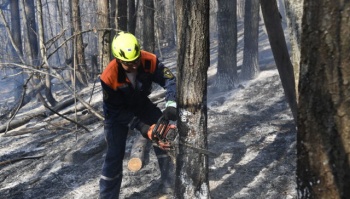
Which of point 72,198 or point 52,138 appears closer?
point 72,198

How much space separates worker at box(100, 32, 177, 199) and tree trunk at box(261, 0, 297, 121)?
60.6 inches

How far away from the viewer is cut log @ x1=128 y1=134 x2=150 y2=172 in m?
6.23

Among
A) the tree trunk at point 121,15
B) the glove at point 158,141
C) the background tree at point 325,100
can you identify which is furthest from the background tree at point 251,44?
the background tree at point 325,100

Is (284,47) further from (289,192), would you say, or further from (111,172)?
(111,172)

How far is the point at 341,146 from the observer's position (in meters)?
2.06

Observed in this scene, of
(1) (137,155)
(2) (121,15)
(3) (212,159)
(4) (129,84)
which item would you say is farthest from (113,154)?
(2) (121,15)

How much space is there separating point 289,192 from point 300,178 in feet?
9.05

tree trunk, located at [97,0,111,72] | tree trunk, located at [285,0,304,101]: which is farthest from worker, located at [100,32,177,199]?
tree trunk, located at [97,0,111,72]

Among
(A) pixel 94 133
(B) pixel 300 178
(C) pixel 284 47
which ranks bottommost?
(A) pixel 94 133

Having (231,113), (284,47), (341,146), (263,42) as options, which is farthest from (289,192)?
(263,42)

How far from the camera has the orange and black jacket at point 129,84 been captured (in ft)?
15.8

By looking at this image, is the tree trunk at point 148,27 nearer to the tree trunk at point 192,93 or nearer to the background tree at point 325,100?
the tree trunk at point 192,93

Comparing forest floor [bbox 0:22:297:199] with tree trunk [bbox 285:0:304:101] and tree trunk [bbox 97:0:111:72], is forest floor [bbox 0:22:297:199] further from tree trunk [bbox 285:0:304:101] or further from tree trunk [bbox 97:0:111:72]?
tree trunk [bbox 285:0:304:101]

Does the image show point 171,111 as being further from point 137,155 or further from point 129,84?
point 137,155
